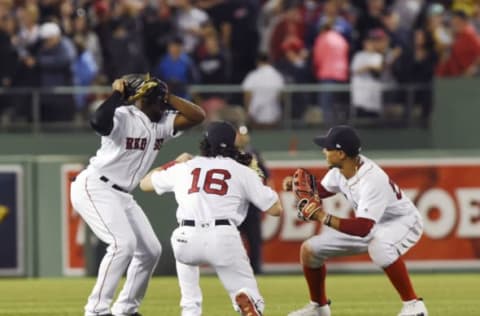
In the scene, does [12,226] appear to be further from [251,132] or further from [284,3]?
[284,3]

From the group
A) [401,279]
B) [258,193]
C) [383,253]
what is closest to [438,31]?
[383,253]

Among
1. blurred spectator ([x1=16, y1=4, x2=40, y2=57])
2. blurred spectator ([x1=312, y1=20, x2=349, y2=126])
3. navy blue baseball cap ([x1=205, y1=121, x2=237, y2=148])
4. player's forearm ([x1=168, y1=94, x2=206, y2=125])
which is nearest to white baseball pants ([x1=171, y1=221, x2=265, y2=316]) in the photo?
navy blue baseball cap ([x1=205, y1=121, x2=237, y2=148])

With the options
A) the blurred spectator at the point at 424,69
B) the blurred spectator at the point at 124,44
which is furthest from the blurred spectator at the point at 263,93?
the blurred spectator at the point at 424,69

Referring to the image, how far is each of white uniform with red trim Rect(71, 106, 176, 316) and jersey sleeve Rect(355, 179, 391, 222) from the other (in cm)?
173

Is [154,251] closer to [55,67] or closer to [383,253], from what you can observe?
[383,253]

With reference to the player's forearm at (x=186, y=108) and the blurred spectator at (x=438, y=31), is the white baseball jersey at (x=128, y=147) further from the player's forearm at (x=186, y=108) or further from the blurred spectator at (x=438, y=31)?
the blurred spectator at (x=438, y=31)

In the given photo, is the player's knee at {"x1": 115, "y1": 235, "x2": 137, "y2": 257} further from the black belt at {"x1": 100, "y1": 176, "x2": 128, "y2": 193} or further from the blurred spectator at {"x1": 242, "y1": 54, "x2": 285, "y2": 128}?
the blurred spectator at {"x1": 242, "y1": 54, "x2": 285, "y2": 128}

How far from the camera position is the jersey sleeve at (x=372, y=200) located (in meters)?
11.9

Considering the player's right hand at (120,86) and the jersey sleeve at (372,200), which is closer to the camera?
the player's right hand at (120,86)

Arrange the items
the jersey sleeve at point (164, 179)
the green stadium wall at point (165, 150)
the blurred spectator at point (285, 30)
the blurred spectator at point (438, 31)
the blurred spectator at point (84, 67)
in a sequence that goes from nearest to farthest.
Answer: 1. the jersey sleeve at point (164, 179)
2. the green stadium wall at point (165, 150)
3. the blurred spectator at point (84, 67)
4. the blurred spectator at point (438, 31)
5. the blurred spectator at point (285, 30)

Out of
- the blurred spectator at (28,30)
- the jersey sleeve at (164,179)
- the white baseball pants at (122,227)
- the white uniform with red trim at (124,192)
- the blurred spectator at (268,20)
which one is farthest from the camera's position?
the blurred spectator at (268,20)

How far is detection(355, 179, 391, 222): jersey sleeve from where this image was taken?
11.9 m

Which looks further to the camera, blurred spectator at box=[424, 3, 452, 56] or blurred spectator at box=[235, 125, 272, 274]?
blurred spectator at box=[424, 3, 452, 56]

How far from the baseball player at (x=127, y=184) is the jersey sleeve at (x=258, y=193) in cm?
119
